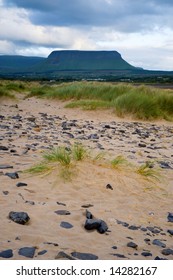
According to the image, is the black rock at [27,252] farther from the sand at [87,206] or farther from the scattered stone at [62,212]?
the scattered stone at [62,212]

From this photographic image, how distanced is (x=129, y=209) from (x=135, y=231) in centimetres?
49

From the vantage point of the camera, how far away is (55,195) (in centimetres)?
388

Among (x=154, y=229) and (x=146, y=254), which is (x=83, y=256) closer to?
(x=146, y=254)

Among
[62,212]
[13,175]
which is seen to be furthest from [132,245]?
[13,175]

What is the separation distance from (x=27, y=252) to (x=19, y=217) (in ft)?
2.01

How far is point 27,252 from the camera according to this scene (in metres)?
2.60

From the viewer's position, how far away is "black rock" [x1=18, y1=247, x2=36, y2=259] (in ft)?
8.40

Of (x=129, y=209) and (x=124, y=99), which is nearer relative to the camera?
(x=129, y=209)

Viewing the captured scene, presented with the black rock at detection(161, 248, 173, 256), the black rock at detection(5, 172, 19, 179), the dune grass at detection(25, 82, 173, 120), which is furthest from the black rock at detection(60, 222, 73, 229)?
the dune grass at detection(25, 82, 173, 120)

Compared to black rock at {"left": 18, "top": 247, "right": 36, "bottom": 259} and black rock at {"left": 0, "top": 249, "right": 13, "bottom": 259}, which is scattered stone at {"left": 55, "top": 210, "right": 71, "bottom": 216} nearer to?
black rock at {"left": 18, "top": 247, "right": 36, "bottom": 259}

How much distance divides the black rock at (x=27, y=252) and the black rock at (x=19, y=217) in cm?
50
